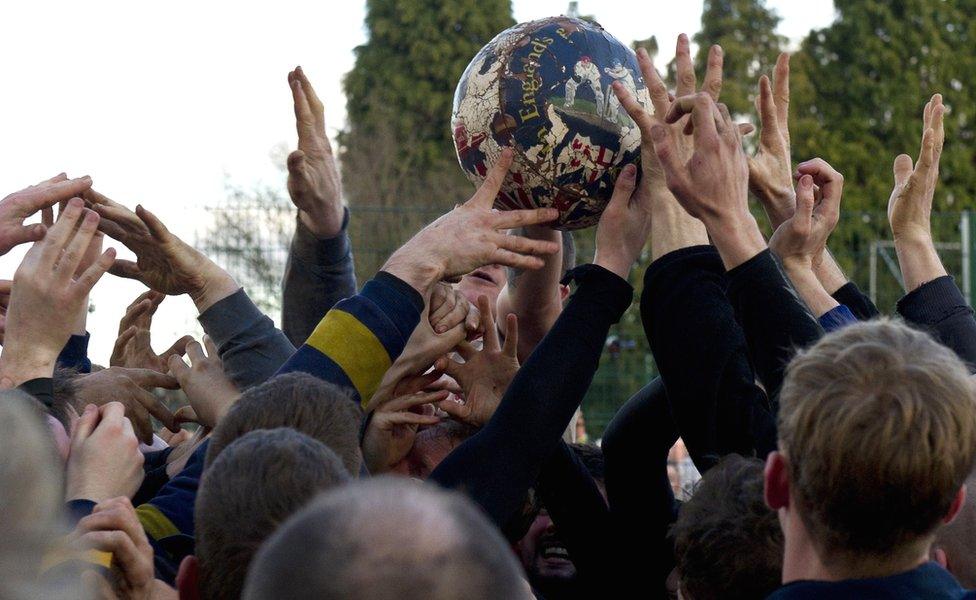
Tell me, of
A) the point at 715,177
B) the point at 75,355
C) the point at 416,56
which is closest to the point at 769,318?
the point at 715,177

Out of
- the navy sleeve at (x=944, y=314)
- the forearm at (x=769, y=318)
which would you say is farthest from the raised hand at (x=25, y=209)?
the navy sleeve at (x=944, y=314)

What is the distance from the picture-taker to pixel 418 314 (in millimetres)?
3053

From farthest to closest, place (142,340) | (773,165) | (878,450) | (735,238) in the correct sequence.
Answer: (142,340) → (773,165) → (735,238) → (878,450)

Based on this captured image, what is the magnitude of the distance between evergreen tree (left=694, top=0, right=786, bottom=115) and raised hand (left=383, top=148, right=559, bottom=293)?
28208 mm

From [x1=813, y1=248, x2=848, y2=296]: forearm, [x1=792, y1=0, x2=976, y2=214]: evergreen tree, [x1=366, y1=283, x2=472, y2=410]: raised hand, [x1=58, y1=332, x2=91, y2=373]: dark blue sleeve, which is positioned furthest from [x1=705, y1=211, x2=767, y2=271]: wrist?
[x1=792, y1=0, x2=976, y2=214]: evergreen tree

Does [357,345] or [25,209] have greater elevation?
[25,209]

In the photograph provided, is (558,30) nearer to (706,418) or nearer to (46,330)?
(706,418)

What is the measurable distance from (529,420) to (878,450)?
3.38ft

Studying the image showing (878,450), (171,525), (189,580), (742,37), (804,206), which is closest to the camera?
(878,450)

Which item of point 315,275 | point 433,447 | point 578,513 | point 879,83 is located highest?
point 879,83

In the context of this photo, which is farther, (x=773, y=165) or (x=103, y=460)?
(x=773, y=165)

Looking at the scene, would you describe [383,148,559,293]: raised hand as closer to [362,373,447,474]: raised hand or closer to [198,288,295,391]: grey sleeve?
[362,373,447,474]: raised hand

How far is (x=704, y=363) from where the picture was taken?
2.79 m

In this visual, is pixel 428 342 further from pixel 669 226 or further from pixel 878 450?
pixel 878 450
